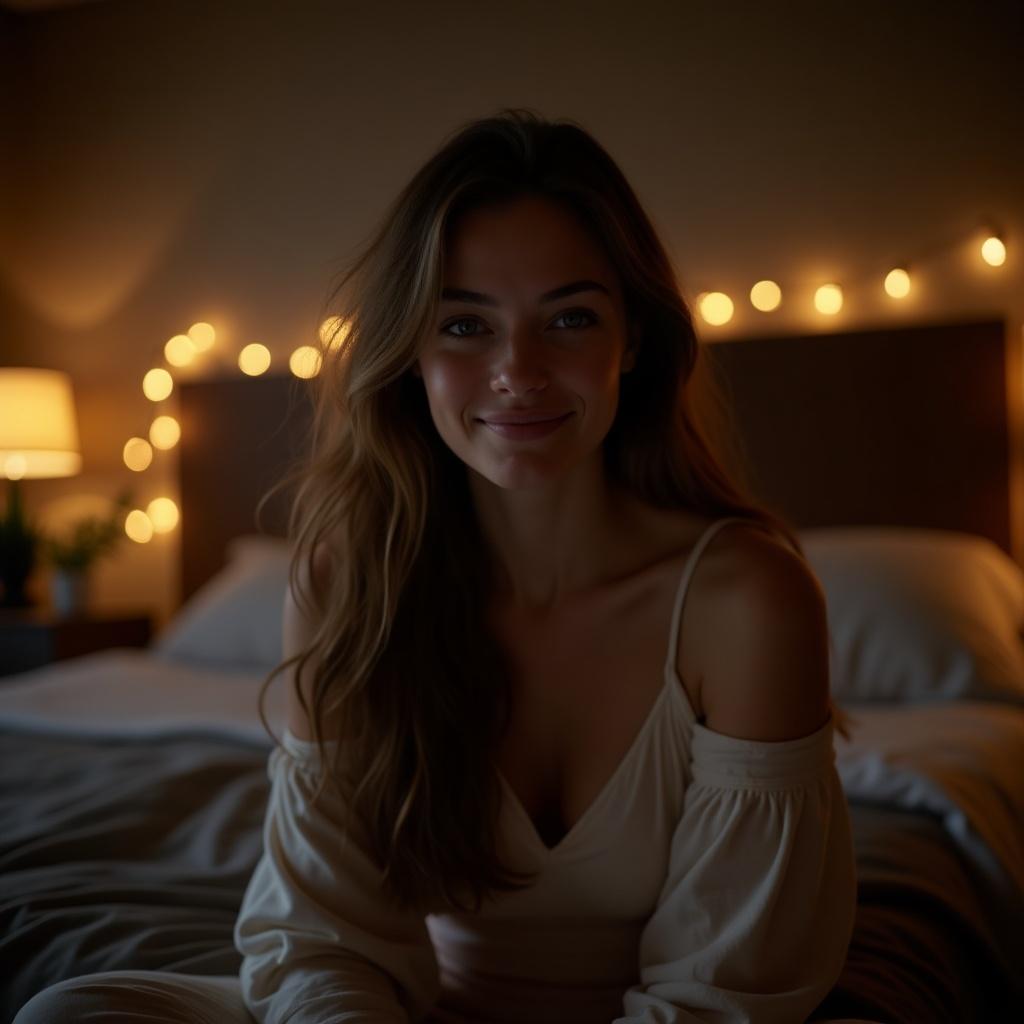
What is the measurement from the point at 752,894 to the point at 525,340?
1.76 ft

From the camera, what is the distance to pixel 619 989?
42.3 inches

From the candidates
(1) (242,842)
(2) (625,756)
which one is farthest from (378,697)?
(1) (242,842)

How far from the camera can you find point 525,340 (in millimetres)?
1055

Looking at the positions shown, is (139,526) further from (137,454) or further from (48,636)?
(48,636)

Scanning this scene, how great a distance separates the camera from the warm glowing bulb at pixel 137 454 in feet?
11.9

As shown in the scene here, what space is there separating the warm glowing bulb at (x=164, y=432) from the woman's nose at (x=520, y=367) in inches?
108

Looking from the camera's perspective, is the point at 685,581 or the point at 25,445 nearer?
the point at 685,581

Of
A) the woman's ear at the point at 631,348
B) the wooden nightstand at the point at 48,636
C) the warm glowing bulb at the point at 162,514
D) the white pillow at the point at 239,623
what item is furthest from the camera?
the warm glowing bulb at the point at 162,514

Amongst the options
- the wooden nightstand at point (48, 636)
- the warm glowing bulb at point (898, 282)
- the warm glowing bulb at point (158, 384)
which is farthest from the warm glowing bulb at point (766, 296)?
the wooden nightstand at point (48, 636)

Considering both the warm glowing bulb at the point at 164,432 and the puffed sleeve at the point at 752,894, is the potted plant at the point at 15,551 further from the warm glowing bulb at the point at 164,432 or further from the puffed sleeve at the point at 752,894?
the puffed sleeve at the point at 752,894

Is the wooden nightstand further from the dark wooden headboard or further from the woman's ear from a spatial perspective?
the woman's ear

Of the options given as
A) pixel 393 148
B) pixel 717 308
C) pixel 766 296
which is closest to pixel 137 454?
pixel 393 148

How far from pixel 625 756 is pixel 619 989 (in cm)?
23

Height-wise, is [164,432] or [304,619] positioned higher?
[164,432]
